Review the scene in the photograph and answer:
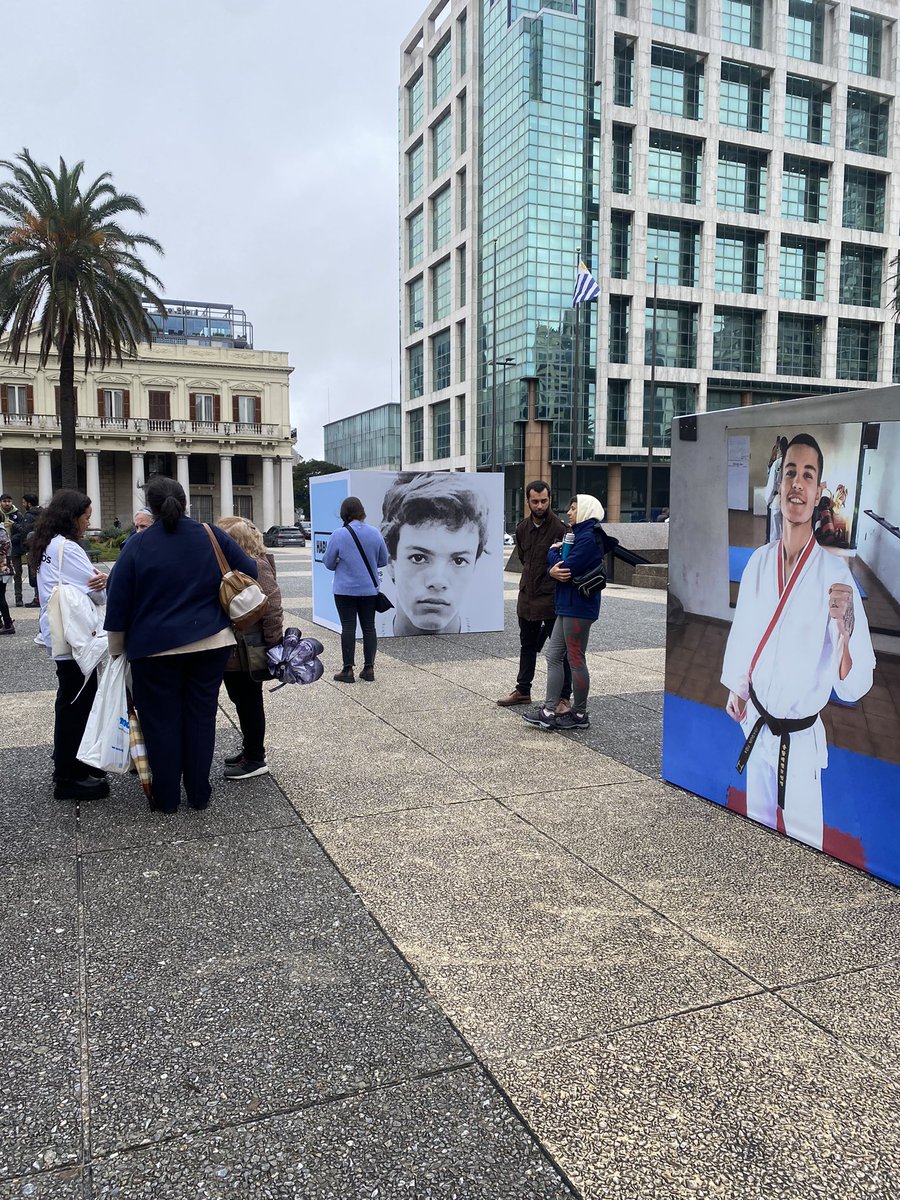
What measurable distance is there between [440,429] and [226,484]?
17502 mm

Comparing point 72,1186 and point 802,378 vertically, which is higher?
point 802,378

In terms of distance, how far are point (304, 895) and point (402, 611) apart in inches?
291

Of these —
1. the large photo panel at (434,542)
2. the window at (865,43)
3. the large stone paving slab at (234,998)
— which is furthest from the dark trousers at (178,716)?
the window at (865,43)

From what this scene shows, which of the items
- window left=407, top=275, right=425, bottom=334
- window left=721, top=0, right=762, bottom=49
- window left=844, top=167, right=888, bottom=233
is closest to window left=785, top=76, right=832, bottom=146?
window left=844, top=167, right=888, bottom=233

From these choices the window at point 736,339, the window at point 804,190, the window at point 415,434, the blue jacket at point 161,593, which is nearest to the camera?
the blue jacket at point 161,593

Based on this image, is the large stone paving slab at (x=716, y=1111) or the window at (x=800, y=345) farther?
the window at (x=800, y=345)

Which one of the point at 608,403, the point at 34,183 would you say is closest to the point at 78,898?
the point at 34,183

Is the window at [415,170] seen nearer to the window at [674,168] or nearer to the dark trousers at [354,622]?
the window at [674,168]

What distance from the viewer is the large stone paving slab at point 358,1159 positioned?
1999 millimetres

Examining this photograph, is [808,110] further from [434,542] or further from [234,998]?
[234,998]

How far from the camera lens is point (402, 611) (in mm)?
10875

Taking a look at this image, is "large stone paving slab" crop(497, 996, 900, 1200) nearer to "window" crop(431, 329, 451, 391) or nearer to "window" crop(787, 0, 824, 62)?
"window" crop(431, 329, 451, 391)

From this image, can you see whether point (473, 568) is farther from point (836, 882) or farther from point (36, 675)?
point (836, 882)

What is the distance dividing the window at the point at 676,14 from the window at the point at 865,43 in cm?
1054
